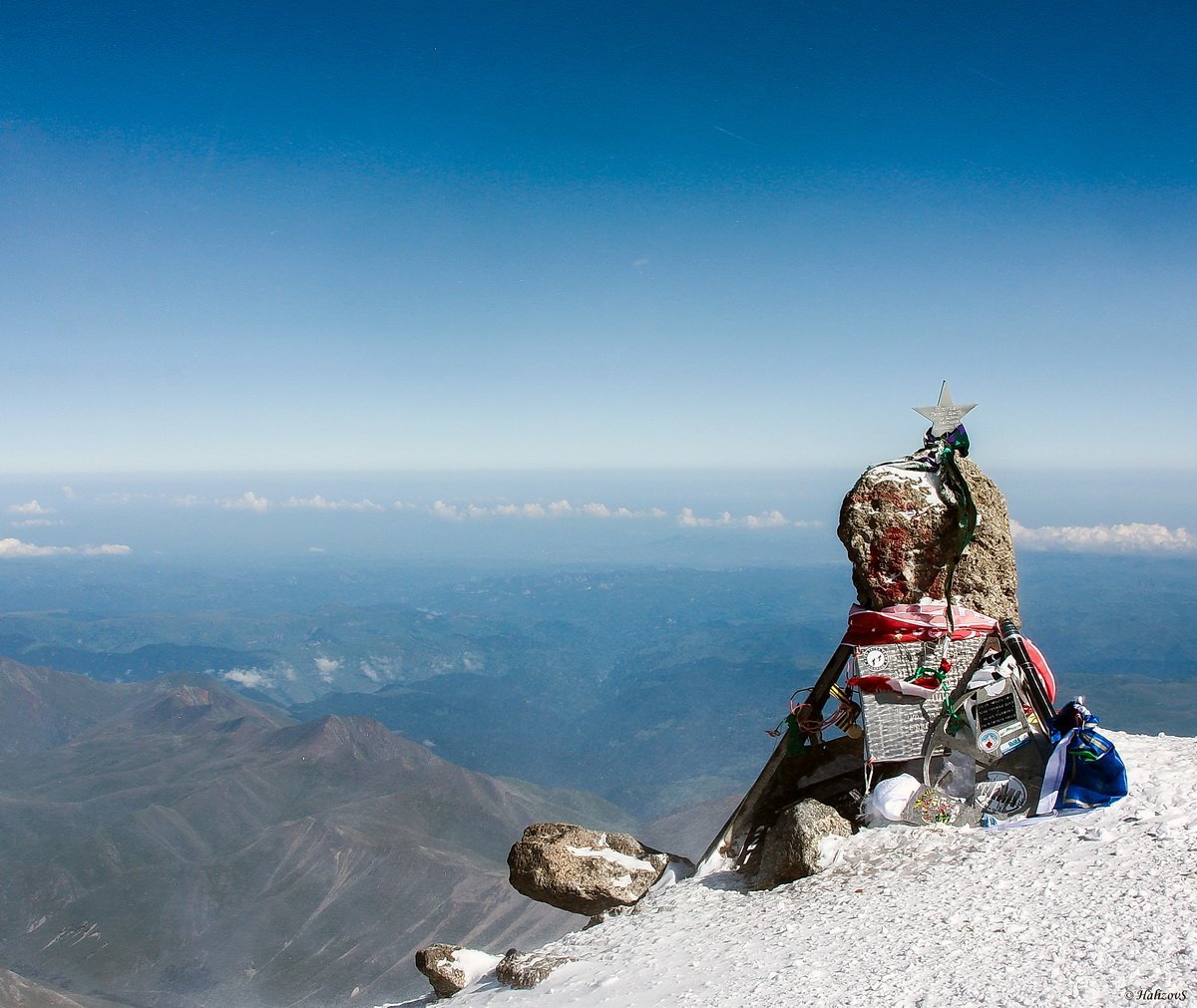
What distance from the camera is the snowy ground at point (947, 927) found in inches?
204

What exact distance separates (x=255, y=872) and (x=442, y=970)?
365 feet

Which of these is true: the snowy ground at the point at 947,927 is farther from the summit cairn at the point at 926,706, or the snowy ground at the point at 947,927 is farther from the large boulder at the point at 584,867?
the large boulder at the point at 584,867

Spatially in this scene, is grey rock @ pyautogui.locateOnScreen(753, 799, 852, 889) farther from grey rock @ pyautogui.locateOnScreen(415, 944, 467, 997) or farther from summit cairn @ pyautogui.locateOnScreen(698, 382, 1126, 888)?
grey rock @ pyautogui.locateOnScreen(415, 944, 467, 997)

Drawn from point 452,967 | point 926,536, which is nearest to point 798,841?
point 926,536

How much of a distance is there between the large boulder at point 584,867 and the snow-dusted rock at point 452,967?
0.95 metres

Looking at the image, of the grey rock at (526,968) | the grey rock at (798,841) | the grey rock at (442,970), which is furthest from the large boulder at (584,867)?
the grey rock at (798,841)

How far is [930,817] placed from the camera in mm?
7953

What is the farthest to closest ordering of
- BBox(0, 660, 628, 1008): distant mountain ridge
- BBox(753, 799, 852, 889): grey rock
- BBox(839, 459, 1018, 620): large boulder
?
BBox(0, 660, 628, 1008): distant mountain ridge
BBox(839, 459, 1018, 620): large boulder
BBox(753, 799, 852, 889): grey rock

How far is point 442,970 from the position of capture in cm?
935

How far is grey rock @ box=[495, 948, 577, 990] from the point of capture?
25.0 ft

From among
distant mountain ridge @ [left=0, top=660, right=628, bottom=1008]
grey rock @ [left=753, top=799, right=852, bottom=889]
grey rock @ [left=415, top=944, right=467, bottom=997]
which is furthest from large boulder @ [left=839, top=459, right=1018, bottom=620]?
distant mountain ridge @ [left=0, top=660, right=628, bottom=1008]

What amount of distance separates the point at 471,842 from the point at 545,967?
123 metres

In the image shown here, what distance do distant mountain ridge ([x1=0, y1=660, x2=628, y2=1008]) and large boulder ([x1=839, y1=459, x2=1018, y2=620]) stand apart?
83.0 meters

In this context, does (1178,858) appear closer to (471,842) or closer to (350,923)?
(350,923)
